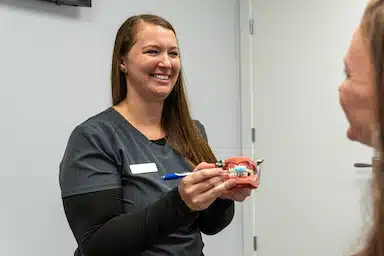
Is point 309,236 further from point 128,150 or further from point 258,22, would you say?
point 128,150

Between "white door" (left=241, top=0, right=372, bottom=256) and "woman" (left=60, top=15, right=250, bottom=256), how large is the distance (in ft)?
4.35

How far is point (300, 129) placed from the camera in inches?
115

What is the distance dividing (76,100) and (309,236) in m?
1.51

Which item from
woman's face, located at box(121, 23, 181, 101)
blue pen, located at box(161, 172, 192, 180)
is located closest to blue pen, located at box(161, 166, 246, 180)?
blue pen, located at box(161, 172, 192, 180)

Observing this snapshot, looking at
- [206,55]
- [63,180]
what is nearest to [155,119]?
[63,180]

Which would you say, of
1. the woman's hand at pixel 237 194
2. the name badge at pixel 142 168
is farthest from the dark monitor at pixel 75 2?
the woman's hand at pixel 237 194

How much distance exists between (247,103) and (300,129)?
0.39 m

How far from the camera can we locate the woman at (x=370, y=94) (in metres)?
0.74

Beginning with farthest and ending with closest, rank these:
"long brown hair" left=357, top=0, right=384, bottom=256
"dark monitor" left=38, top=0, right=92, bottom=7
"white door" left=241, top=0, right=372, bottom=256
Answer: "white door" left=241, top=0, right=372, bottom=256 → "dark monitor" left=38, top=0, right=92, bottom=7 → "long brown hair" left=357, top=0, right=384, bottom=256

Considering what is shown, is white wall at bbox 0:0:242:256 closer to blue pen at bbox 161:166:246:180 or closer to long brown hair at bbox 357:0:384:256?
blue pen at bbox 161:166:246:180

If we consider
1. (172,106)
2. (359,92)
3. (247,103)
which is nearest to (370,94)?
(359,92)

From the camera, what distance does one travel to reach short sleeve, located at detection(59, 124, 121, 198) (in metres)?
1.33

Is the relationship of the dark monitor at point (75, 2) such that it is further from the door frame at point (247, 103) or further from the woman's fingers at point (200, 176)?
the woman's fingers at point (200, 176)

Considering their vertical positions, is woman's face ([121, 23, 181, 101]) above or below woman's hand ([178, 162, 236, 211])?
above
